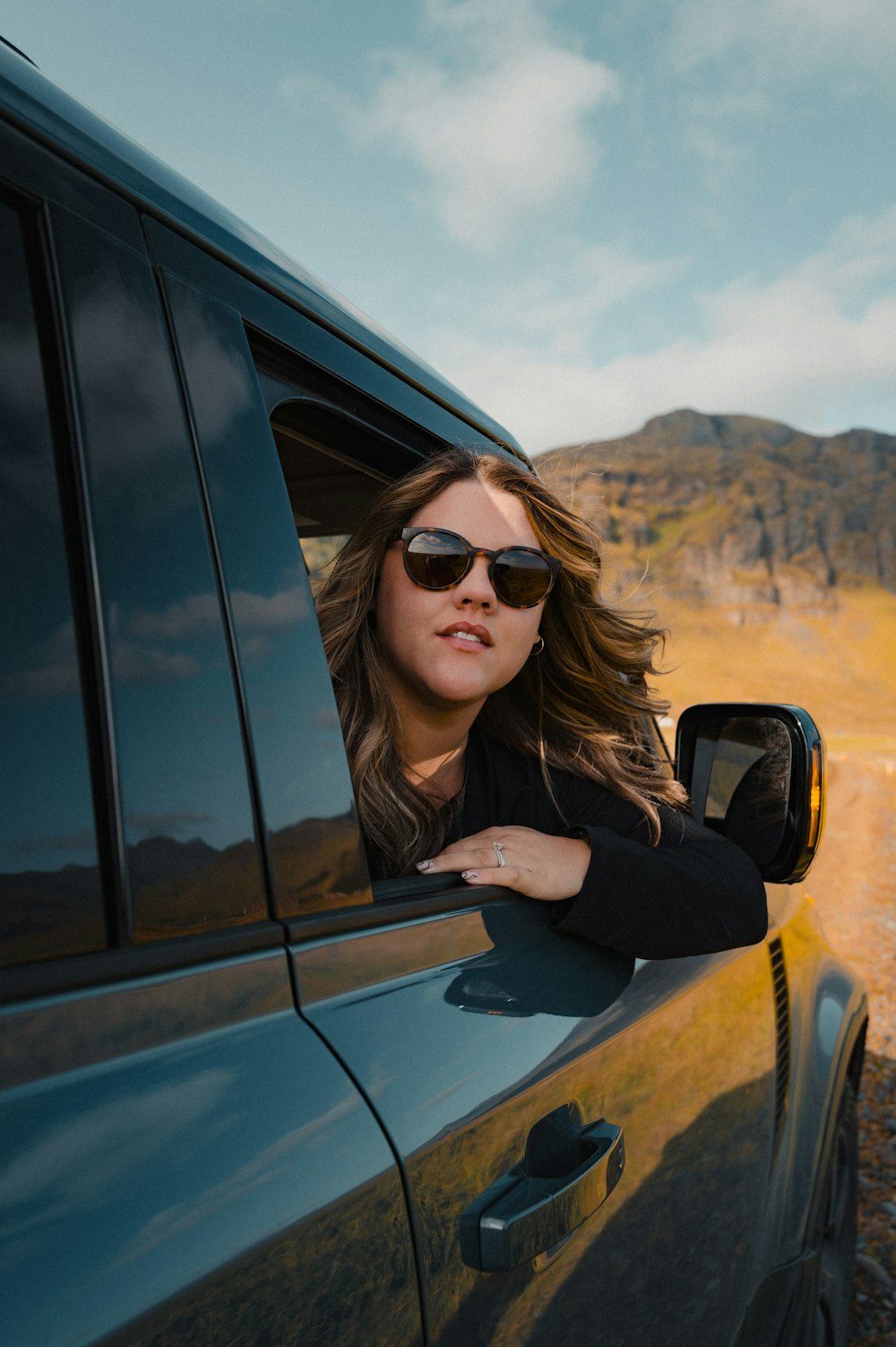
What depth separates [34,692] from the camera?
828 mm

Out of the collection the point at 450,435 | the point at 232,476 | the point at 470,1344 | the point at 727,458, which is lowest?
the point at 470,1344

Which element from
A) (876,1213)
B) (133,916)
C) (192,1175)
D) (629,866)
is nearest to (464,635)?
(629,866)

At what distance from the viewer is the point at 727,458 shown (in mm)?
155750

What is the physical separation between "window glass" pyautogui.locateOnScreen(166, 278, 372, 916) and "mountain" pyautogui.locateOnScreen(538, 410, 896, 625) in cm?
10756

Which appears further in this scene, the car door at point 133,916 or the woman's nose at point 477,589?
the woman's nose at point 477,589

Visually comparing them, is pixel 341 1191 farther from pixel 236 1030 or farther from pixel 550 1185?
pixel 550 1185

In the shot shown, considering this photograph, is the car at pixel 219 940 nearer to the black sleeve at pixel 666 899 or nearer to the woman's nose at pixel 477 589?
the black sleeve at pixel 666 899

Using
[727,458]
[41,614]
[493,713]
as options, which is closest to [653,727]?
[493,713]

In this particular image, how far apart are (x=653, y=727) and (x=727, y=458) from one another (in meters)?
162

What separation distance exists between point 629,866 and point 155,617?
35.0 inches

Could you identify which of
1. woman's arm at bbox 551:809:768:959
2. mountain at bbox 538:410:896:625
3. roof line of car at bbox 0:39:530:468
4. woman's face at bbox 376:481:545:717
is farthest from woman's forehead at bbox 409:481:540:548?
mountain at bbox 538:410:896:625

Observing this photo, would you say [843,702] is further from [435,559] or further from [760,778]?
[435,559]

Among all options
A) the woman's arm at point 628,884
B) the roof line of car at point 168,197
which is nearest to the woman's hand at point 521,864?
the woman's arm at point 628,884

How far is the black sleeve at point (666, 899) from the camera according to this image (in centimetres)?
149
